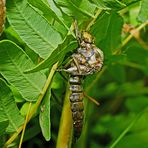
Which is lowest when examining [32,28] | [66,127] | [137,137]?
[137,137]

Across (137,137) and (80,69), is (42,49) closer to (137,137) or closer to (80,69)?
(80,69)

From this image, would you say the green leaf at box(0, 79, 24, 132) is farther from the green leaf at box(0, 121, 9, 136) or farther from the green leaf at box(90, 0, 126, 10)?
the green leaf at box(90, 0, 126, 10)

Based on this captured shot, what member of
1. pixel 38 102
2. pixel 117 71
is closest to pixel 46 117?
pixel 38 102

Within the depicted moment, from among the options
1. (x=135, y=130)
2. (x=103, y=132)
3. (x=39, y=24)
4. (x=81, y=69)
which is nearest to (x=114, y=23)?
(x=81, y=69)

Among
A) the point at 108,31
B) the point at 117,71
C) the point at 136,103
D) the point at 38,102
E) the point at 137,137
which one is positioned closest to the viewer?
the point at 38,102

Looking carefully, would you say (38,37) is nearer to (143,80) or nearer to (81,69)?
(81,69)
